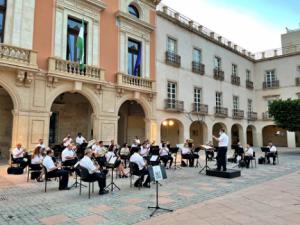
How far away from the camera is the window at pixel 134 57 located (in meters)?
17.0

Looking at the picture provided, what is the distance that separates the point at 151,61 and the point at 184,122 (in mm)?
5503

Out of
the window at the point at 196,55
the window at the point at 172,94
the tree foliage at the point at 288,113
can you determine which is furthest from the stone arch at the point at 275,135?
the window at the point at 172,94

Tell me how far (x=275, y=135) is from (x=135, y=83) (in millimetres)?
22001

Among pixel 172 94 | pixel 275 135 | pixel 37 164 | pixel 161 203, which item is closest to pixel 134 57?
pixel 172 94

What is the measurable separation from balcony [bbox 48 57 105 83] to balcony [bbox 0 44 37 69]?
936mm

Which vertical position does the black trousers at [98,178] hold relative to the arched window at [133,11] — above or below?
below

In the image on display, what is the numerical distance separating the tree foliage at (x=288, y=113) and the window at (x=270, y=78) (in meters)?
8.09

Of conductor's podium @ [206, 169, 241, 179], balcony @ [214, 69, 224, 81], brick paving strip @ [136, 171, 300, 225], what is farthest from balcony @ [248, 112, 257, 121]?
brick paving strip @ [136, 171, 300, 225]

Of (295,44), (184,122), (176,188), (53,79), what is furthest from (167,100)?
(295,44)

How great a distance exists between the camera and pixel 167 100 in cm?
1875

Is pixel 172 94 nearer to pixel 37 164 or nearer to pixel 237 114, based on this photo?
pixel 237 114

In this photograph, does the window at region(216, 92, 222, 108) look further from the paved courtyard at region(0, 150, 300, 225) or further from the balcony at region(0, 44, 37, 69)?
the balcony at region(0, 44, 37, 69)

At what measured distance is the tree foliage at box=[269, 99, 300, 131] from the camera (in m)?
20.7

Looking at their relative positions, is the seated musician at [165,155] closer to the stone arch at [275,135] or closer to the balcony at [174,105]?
the balcony at [174,105]
